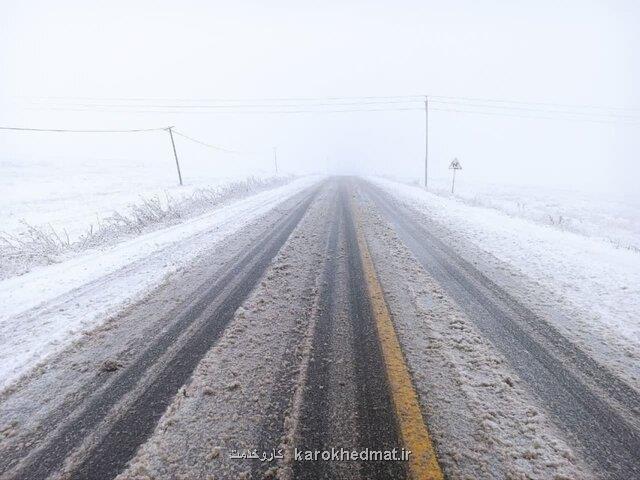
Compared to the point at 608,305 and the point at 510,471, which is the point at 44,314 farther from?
the point at 608,305

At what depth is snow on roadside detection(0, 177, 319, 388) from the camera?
387 centimetres

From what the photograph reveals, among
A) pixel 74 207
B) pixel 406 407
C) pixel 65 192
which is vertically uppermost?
pixel 65 192

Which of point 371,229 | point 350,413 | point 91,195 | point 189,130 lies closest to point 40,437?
point 350,413

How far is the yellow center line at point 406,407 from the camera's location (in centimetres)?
215

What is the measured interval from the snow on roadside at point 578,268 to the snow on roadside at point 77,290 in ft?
19.4

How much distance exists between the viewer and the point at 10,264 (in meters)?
7.50

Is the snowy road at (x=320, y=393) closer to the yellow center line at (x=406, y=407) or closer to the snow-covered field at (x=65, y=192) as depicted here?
the yellow center line at (x=406, y=407)

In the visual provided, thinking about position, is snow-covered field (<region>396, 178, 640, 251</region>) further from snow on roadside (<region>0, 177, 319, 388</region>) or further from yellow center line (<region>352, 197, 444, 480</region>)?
snow on roadside (<region>0, 177, 319, 388</region>)

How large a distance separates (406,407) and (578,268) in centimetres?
581

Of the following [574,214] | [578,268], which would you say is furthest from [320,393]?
[574,214]

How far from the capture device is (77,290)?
5.50 metres

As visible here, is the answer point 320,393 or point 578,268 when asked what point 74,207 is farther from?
point 578,268

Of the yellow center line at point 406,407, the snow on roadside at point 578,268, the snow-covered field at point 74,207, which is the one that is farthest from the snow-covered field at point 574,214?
the snow-covered field at point 74,207

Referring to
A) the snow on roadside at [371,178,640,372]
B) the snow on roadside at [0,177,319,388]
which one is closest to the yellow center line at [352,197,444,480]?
the snow on roadside at [371,178,640,372]
